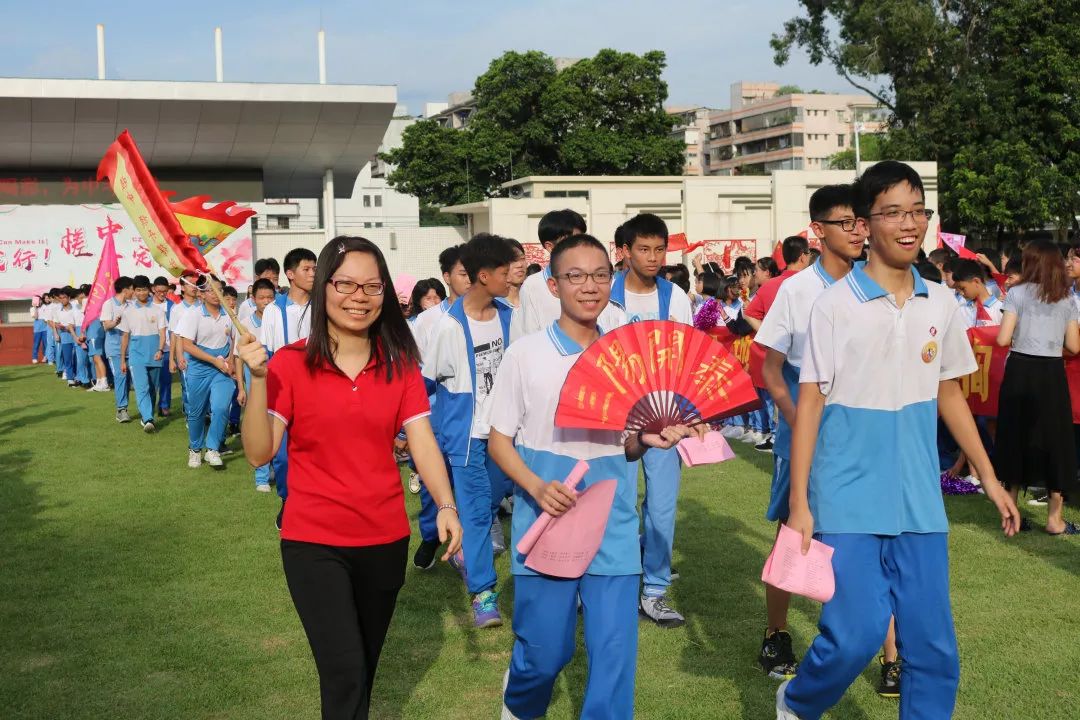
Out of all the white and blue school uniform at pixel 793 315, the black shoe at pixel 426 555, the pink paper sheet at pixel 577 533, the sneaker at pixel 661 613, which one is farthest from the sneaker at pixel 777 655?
the black shoe at pixel 426 555

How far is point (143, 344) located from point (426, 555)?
874cm

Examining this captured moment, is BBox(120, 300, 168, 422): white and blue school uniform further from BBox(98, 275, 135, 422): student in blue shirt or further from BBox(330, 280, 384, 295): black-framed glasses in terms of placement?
BBox(330, 280, 384, 295): black-framed glasses

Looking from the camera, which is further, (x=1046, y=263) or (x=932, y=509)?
(x=1046, y=263)

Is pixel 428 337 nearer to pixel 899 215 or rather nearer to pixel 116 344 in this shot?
pixel 899 215

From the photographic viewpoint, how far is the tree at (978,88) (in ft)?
97.8

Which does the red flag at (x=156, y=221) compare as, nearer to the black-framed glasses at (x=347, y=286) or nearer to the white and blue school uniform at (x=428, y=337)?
the black-framed glasses at (x=347, y=286)

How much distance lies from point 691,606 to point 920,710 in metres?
2.64

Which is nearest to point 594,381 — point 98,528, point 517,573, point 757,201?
point 517,573

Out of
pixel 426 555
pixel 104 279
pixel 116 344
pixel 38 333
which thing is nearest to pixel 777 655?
pixel 426 555

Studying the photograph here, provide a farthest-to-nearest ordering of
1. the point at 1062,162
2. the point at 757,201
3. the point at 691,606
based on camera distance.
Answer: the point at 757,201
the point at 1062,162
the point at 691,606

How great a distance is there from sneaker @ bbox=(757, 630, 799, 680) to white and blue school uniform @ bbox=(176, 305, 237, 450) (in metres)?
7.48

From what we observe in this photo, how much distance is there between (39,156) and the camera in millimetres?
31000

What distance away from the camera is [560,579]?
3744mm

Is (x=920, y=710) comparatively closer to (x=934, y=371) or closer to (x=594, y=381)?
(x=934, y=371)
